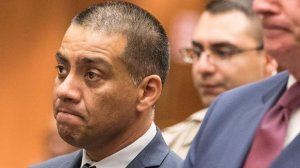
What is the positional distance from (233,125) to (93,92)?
479 millimetres

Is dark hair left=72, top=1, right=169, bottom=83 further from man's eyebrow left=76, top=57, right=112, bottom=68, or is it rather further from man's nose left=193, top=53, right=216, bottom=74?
man's nose left=193, top=53, right=216, bottom=74

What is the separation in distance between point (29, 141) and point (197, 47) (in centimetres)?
286

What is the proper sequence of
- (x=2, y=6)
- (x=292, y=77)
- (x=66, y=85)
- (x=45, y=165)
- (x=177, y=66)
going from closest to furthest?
(x=292, y=77), (x=66, y=85), (x=45, y=165), (x=2, y=6), (x=177, y=66)

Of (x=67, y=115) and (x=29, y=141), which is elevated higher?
(x=67, y=115)

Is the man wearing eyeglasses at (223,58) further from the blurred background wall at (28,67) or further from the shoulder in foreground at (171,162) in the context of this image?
the blurred background wall at (28,67)

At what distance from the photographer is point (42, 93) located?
5973 mm

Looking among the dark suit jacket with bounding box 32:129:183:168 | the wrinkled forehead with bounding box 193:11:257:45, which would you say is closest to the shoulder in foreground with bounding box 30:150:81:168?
the dark suit jacket with bounding box 32:129:183:168

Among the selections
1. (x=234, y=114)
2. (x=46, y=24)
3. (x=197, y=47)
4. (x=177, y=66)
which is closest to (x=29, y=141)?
(x=46, y=24)

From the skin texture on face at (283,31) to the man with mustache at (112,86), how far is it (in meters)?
0.58

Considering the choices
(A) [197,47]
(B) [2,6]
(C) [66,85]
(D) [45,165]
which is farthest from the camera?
(B) [2,6]

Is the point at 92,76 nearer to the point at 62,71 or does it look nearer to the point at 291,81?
the point at 62,71

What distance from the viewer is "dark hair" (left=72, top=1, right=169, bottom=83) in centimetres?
219

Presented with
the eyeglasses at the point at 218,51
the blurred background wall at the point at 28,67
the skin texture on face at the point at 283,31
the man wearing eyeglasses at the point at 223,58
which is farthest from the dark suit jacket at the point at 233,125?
the blurred background wall at the point at 28,67

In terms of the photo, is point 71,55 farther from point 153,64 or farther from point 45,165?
point 45,165
